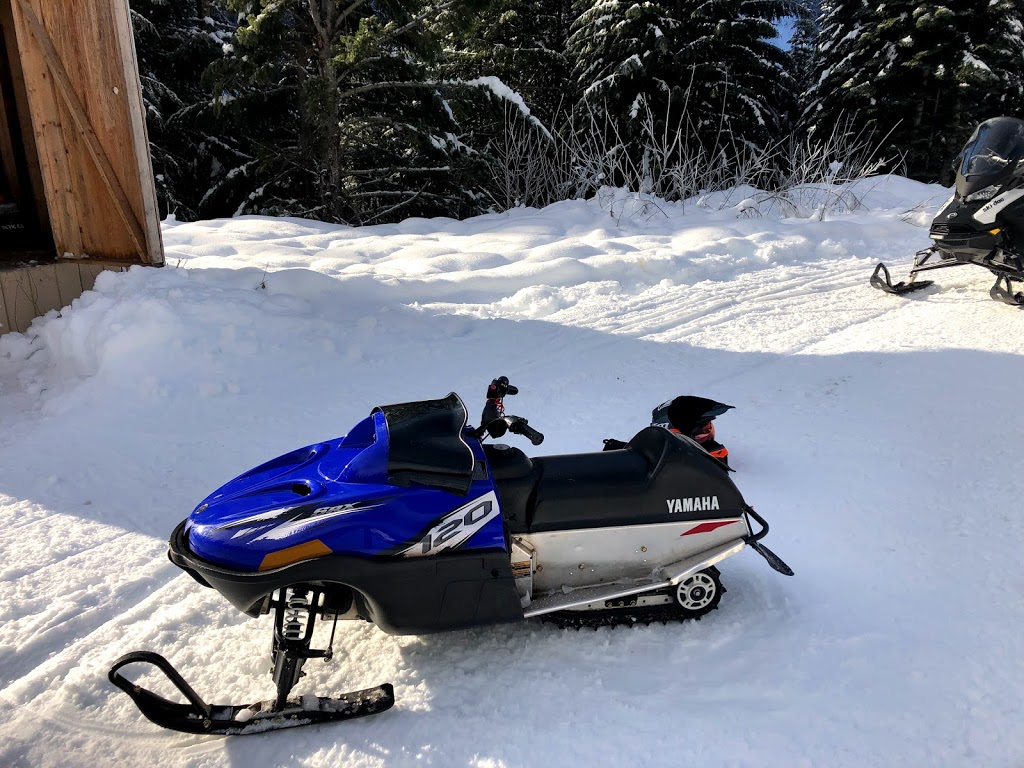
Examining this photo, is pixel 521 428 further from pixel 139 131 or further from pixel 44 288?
pixel 139 131

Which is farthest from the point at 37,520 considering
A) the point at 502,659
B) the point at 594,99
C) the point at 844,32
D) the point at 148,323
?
the point at 844,32

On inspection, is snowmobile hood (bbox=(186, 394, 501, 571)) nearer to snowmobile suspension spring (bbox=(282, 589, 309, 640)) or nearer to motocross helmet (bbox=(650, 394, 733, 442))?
snowmobile suspension spring (bbox=(282, 589, 309, 640))

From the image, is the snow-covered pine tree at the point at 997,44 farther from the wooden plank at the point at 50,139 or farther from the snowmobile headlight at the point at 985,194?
the wooden plank at the point at 50,139

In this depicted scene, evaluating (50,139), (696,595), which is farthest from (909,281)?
(50,139)

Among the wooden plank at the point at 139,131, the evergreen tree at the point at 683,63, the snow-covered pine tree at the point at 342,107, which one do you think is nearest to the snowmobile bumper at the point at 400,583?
the wooden plank at the point at 139,131

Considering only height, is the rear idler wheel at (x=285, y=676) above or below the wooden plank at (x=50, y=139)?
below

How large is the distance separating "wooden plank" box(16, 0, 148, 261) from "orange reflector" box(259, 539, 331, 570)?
4.35 m

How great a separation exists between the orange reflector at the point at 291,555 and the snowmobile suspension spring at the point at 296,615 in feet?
0.44

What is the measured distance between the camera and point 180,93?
14273 millimetres

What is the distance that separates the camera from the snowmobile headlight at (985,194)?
18.0 feet

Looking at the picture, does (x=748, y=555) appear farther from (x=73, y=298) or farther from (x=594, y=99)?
(x=594, y=99)

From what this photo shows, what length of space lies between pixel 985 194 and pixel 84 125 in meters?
6.75

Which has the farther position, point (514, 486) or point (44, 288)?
point (44, 288)

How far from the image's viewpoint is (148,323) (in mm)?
4488
